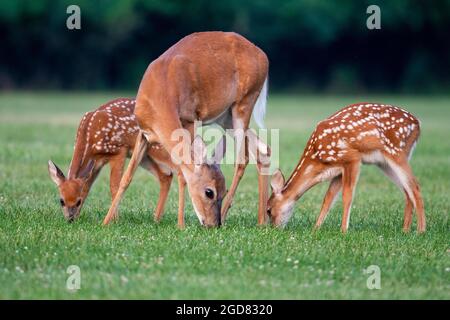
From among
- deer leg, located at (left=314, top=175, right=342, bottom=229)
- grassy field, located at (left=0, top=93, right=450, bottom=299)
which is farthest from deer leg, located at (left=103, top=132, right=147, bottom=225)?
deer leg, located at (left=314, top=175, right=342, bottom=229)

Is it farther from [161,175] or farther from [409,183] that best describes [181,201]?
[409,183]

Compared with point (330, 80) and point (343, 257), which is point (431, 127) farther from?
point (330, 80)

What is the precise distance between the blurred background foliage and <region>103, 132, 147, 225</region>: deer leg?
33259 mm

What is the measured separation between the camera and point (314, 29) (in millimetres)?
46281

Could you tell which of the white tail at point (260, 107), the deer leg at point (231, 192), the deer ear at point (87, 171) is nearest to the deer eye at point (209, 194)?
the deer leg at point (231, 192)

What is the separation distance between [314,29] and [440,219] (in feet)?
120

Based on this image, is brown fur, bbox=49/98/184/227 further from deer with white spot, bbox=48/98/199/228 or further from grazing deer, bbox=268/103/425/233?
grazing deer, bbox=268/103/425/233

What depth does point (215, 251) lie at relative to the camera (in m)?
8.04

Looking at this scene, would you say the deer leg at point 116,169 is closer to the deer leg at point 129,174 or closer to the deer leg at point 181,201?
the deer leg at point 129,174

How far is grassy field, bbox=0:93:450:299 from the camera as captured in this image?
271 inches

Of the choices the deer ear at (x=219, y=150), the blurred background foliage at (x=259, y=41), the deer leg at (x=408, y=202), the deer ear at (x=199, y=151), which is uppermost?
the deer ear at (x=199, y=151)

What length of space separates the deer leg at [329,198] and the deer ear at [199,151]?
131 cm

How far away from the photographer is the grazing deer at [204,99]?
30.7ft
